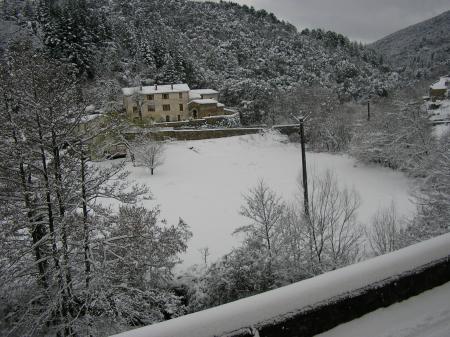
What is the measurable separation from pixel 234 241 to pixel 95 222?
10065 mm

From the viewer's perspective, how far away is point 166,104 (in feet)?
169

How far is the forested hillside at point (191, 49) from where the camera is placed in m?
56.8

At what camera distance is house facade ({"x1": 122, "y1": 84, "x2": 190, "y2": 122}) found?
164ft

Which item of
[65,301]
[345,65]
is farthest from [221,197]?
[345,65]

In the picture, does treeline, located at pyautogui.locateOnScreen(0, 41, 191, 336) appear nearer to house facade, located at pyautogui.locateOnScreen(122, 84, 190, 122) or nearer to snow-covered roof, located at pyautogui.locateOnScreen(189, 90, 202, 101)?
house facade, located at pyautogui.locateOnScreen(122, 84, 190, 122)

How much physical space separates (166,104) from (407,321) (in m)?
51.1

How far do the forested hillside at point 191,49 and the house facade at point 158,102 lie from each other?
4393 millimetres

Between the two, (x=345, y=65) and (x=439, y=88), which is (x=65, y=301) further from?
(x=345, y=65)

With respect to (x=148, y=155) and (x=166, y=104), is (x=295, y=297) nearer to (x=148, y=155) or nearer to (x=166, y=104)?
(x=148, y=155)

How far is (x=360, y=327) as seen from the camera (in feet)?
8.72

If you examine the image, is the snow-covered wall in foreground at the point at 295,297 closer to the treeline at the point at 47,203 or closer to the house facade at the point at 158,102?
the treeline at the point at 47,203

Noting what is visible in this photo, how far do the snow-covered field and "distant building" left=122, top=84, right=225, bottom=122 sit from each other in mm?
11881

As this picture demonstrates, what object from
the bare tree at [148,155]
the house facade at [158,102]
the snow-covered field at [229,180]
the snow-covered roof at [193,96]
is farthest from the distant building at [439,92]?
the bare tree at [148,155]

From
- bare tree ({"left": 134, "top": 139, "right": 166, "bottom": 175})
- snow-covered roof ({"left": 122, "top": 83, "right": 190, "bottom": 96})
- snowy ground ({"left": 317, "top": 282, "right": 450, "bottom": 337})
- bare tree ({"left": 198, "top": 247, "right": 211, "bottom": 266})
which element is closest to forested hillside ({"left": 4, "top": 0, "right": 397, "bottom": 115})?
snow-covered roof ({"left": 122, "top": 83, "right": 190, "bottom": 96})
